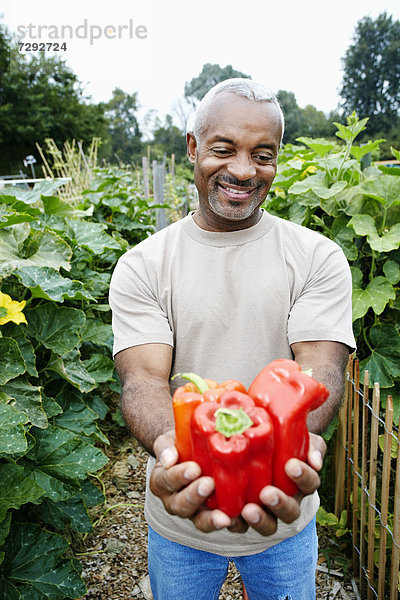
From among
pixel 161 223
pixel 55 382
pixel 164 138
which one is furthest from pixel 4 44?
pixel 55 382

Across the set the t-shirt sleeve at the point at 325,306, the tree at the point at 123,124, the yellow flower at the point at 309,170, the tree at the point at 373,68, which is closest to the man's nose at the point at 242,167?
the t-shirt sleeve at the point at 325,306

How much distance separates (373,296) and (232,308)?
3.69 feet

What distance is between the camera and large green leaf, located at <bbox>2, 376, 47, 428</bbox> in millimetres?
1936

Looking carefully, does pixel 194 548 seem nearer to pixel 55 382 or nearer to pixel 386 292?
pixel 55 382

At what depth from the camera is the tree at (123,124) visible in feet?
202

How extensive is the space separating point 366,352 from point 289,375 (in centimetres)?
168

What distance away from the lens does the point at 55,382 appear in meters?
2.49

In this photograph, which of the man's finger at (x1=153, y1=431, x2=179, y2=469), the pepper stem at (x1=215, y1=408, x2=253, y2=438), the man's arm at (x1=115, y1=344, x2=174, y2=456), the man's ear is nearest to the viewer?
the pepper stem at (x1=215, y1=408, x2=253, y2=438)

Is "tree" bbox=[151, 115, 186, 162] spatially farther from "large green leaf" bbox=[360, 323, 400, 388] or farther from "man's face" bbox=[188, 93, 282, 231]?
"man's face" bbox=[188, 93, 282, 231]

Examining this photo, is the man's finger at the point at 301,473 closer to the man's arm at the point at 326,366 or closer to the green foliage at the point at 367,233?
the man's arm at the point at 326,366

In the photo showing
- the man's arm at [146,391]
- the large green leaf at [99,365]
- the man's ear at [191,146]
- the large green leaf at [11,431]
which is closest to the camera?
the man's arm at [146,391]

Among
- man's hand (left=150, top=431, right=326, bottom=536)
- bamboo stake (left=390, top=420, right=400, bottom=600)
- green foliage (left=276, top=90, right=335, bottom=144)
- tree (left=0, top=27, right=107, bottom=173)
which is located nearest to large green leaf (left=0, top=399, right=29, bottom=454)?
man's hand (left=150, top=431, right=326, bottom=536)

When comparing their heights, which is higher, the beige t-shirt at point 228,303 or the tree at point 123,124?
the beige t-shirt at point 228,303

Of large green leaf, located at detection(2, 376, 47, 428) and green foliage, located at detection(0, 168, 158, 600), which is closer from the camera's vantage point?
green foliage, located at detection(0, 168, 158, 600)
